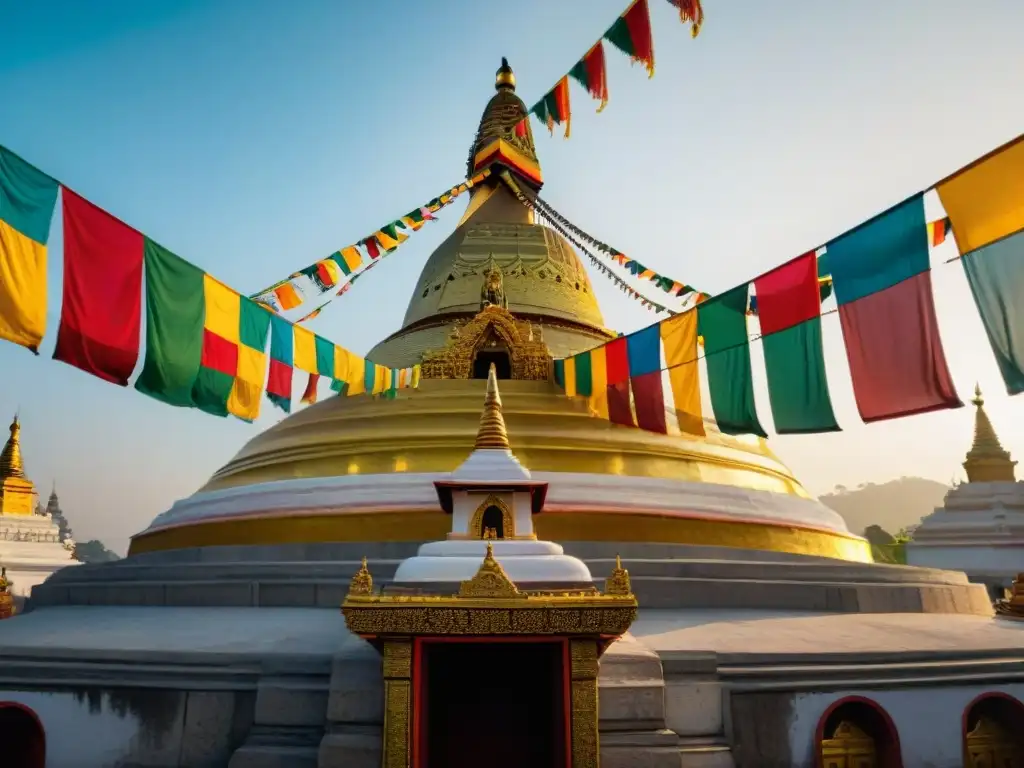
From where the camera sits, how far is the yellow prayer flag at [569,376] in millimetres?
11727

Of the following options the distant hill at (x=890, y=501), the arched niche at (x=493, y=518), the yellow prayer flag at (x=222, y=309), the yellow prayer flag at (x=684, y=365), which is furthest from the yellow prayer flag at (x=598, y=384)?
the distant hill at (x=890, y=501)

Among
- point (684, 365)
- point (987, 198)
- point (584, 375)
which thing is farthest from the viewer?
point (584, 375)

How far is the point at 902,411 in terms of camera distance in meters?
5.62

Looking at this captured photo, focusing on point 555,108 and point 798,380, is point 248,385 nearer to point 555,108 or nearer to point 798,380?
point 798,380

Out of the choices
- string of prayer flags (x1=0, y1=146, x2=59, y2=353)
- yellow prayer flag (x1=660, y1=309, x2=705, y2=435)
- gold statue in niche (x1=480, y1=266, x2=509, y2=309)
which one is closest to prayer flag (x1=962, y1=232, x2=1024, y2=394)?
yellow prayer flag (x1=660, y1=309, x2=705, y2=435)

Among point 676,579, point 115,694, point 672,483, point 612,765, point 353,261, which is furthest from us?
point 353,261

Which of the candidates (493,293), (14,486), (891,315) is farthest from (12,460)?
(891,315)

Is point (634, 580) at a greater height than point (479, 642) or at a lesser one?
greater

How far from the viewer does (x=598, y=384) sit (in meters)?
10.9

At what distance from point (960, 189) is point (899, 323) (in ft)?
3.65

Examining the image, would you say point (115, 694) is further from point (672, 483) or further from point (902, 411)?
point (672, 483)

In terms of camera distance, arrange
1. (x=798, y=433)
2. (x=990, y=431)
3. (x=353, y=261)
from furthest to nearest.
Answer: (x=990, y=431)
(x=353, y=261)
(x=798, y=433)

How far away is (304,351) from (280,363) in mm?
535

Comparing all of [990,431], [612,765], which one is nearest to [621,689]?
[612,765]
